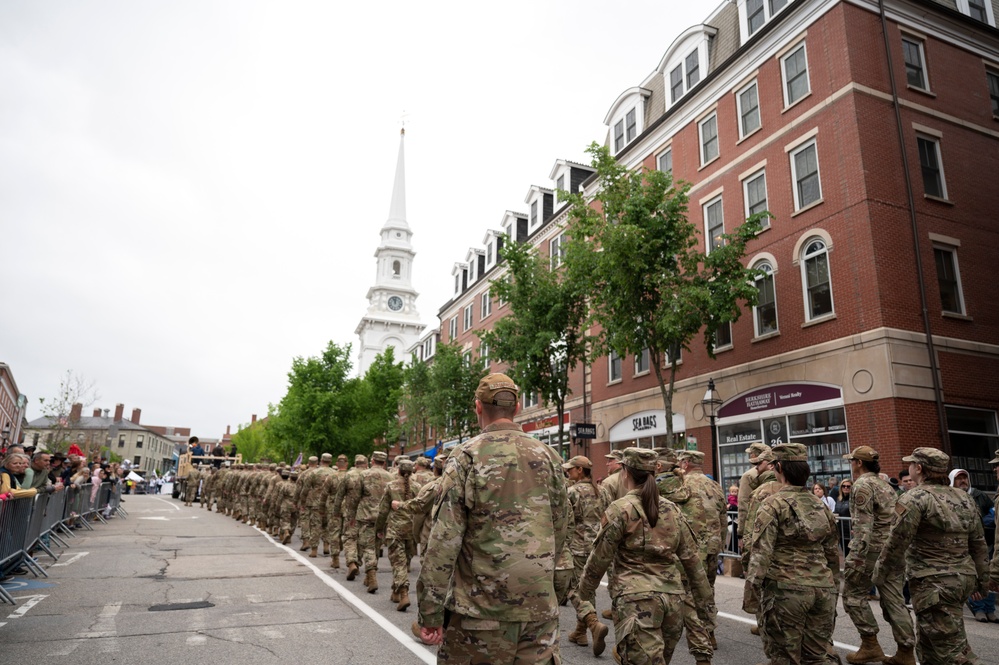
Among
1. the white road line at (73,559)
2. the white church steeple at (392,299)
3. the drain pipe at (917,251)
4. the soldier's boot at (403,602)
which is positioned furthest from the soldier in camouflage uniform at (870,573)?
the white church steeple at (392,299)

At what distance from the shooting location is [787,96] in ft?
62.7

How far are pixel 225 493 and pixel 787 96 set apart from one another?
2592 cm

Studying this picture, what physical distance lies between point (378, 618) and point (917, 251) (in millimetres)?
15519

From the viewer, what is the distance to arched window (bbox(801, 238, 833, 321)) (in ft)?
56.1

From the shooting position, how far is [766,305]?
18812 mm

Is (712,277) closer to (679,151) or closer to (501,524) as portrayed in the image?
(679,151)

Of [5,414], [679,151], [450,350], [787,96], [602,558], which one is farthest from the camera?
[5,414]

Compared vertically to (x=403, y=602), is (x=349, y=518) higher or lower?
higher

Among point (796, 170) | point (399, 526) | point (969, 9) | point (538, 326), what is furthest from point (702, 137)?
point (399, 526)

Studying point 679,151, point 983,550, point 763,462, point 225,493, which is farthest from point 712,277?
point 225,493

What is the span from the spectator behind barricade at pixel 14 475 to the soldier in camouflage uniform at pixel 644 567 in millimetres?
8133

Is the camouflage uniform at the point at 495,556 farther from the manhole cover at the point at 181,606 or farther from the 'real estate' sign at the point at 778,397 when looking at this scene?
the 'real estate' sign at the point at 778,397

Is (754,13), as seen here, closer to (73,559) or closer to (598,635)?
(598,635)

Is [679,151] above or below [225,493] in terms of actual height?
above
